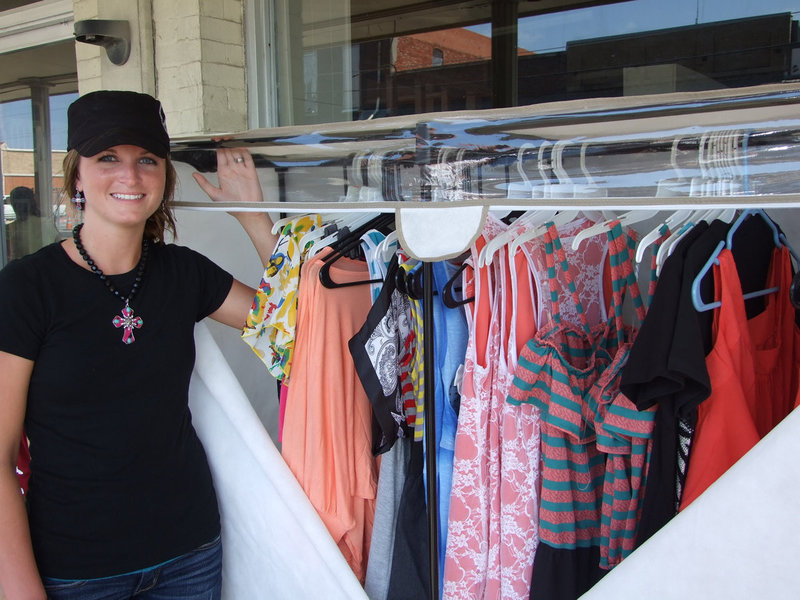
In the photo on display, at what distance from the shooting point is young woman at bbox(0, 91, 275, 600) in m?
1.43

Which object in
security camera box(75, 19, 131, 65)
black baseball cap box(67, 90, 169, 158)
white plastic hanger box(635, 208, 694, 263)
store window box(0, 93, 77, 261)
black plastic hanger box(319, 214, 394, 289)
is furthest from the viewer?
store window box(0, 93, 77, 261)

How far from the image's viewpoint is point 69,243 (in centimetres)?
155

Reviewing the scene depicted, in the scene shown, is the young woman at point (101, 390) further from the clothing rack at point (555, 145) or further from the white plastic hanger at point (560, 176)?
the white plastic hanger at point (560, 176)

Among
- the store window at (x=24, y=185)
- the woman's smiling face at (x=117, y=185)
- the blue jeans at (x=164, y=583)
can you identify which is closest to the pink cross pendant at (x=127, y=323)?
the woman's smiling face at (x=117, y=185)

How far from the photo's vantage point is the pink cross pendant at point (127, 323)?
1.52 meters

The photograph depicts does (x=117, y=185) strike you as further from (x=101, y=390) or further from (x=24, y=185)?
(x=24, y=185)

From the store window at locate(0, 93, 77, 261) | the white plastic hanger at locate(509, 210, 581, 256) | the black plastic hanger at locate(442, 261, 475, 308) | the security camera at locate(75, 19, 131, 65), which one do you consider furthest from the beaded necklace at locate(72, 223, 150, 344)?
the store window at locate(0, 93, 77, 261)

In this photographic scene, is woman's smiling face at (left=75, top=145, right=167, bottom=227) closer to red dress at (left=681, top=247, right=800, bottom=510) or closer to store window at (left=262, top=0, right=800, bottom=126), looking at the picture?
red dress at (left=681, top=247, right=800, bottom=510)

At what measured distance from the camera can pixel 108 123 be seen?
149 cm

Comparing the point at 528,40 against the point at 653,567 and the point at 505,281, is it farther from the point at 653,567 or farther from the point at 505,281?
the point at 653,567

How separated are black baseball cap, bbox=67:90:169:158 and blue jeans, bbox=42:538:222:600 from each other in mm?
910

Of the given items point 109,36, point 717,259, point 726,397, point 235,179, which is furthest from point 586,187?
point 109,36

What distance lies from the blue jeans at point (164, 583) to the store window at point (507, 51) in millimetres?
2113

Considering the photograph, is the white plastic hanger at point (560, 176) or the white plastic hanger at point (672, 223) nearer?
the white plastic hanger at point (560, 176)
